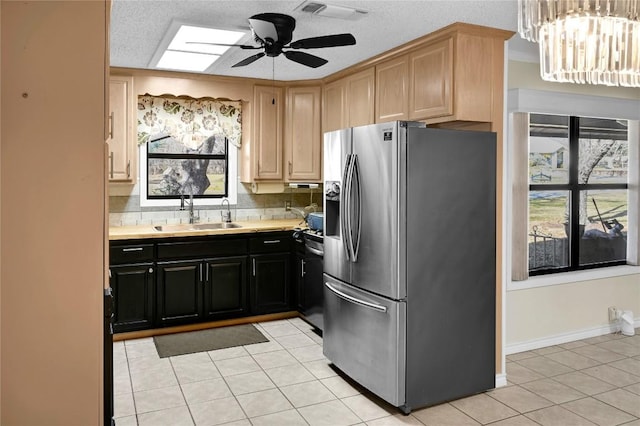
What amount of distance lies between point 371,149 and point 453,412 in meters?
1.70

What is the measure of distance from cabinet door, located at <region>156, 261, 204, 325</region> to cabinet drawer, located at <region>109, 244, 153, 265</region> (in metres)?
0.16

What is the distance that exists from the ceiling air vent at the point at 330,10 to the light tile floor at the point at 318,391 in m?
2.41

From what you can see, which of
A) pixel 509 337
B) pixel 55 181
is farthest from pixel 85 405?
pixel 509 337

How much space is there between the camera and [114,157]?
15.3 ft

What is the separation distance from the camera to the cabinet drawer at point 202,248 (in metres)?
4.53

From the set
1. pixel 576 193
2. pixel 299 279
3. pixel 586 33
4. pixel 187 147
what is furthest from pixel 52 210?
pixel 576 193

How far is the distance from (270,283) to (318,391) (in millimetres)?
1725

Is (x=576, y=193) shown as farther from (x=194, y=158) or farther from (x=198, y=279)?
(x=194, y=158)

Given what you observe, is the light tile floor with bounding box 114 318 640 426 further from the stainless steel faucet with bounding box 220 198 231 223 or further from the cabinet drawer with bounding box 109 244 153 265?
the stainless steel faucet with bounding box 220 198 231 223

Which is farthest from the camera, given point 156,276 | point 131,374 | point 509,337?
point 156,276

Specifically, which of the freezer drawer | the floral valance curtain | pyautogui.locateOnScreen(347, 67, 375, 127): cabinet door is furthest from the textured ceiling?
the freezer drawer

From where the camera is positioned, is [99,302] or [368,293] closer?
[99,302]

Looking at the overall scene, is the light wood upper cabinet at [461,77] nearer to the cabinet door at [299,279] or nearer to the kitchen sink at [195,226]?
the cabinet door at [299,279]

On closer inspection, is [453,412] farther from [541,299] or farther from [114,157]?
[114,157]
